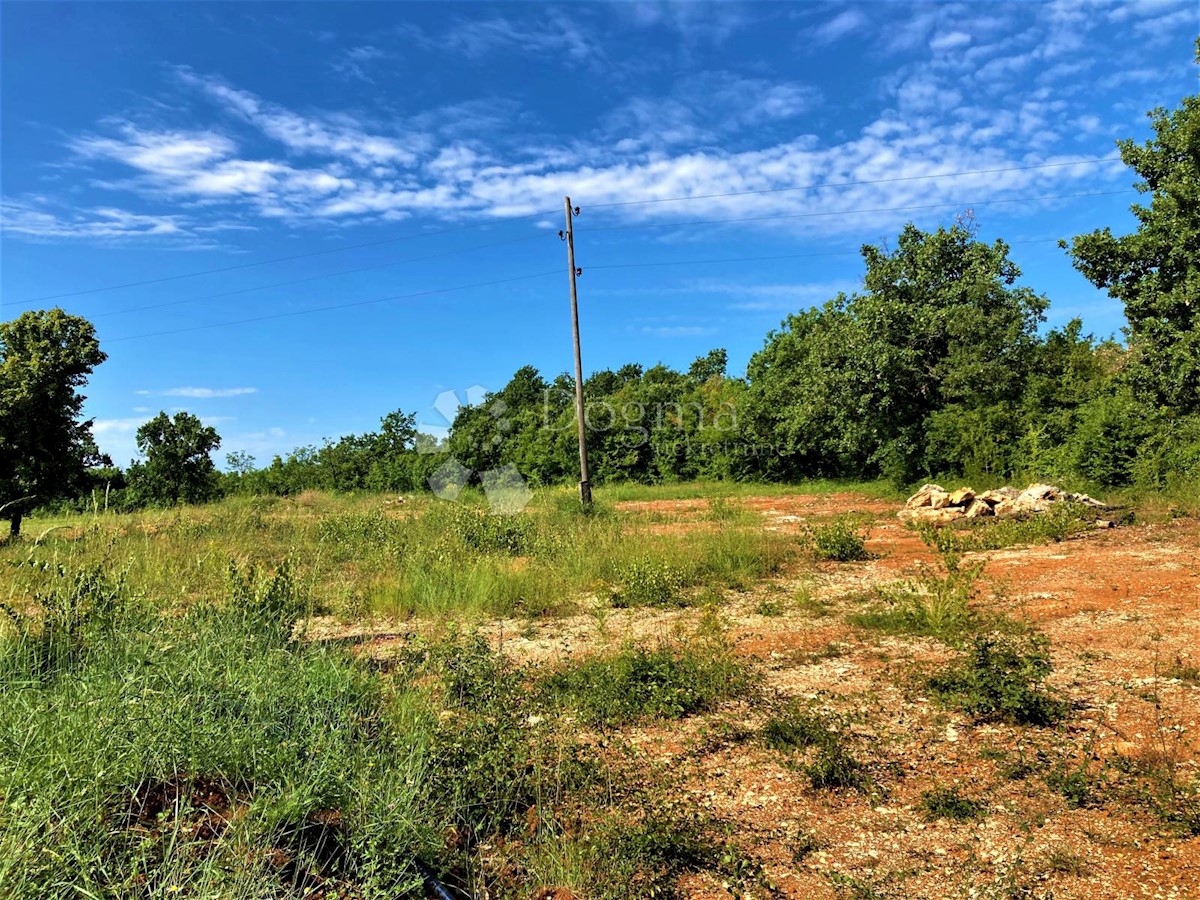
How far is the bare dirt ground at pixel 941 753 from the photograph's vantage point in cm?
261

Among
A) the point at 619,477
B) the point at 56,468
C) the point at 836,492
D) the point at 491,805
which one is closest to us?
the point at 491,805

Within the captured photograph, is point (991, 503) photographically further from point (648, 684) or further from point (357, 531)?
point (357, 531)

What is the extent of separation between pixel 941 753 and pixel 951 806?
634mm

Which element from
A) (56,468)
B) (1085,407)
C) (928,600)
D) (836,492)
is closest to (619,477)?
(836,492)

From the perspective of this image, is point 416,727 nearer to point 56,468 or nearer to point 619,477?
point 56,468

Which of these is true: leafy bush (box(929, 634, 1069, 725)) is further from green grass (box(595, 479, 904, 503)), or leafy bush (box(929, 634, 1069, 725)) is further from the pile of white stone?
green grass (box(595, 479, 904, 503))

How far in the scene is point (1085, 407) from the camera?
13.9 meters

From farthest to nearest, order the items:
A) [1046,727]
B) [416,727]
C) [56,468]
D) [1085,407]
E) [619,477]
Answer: [619,477] < [1085,407] < [56,468] < [1046,727] < [416,727]

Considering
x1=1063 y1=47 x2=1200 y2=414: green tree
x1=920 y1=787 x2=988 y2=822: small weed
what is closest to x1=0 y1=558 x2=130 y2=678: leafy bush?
x1=920 y1=787 x2=988 y2=822: small weed

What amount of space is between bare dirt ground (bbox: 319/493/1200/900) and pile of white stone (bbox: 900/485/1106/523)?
488 centimetres

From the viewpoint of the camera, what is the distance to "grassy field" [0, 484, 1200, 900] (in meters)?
2.31

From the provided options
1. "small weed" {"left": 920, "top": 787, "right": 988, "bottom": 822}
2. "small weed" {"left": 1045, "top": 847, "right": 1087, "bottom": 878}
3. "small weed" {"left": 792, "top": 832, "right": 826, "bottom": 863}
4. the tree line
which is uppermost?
the tree line

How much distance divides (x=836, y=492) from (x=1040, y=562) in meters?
11.7

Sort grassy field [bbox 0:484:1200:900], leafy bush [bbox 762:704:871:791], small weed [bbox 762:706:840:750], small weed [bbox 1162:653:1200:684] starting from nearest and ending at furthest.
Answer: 1. grassy field [bbox 0:484:1200:900]
2. leafy bush [bbox 762:704:871:791]
3. small weed [bbox 762:706:840:750]
4. small weed [bbox 1162:653:1200:684]
